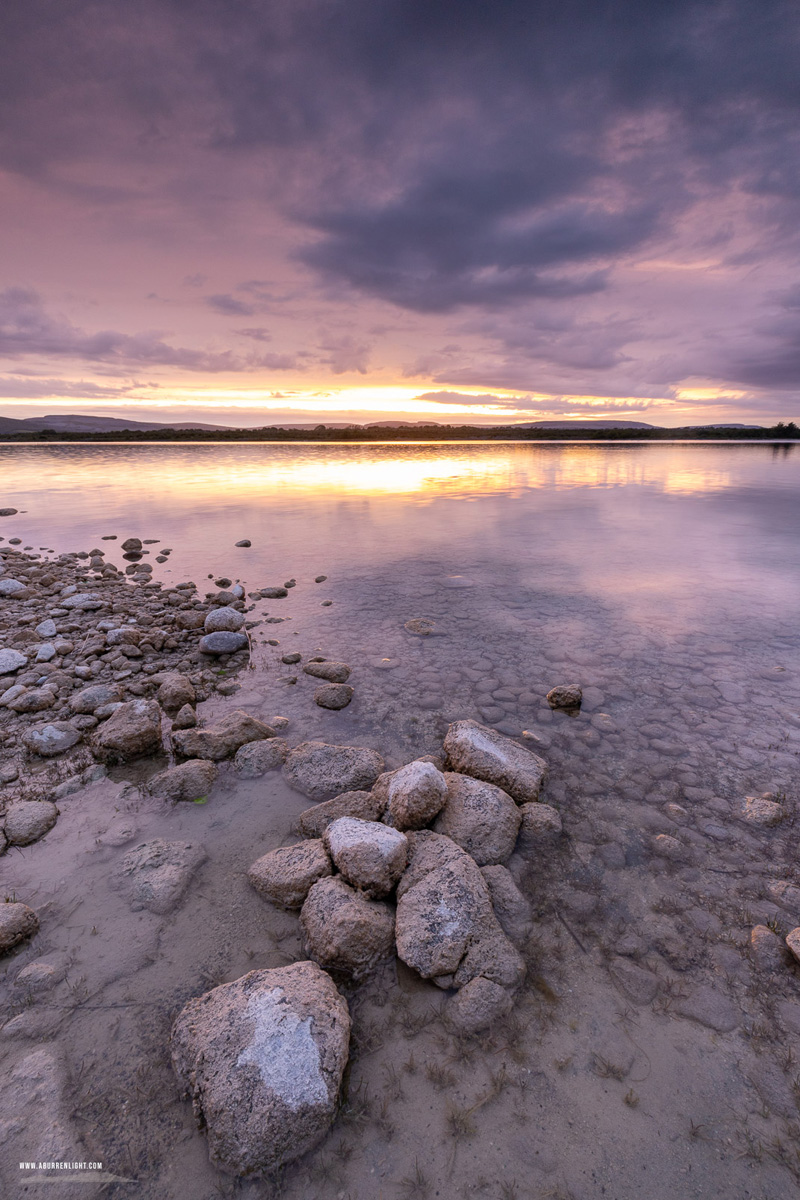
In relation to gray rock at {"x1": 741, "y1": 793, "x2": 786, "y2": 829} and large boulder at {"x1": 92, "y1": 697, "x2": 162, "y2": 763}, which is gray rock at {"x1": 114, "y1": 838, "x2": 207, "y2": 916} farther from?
gray rock at {"x1": 741, "y1": 793, "x2": 786, "y2": 829}

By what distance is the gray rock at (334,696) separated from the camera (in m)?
6.89

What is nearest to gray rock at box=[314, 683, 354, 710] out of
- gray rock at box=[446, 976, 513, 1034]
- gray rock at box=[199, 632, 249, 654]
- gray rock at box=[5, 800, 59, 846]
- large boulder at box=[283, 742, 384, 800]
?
large boulder at box=[283, 742, 384, 800]

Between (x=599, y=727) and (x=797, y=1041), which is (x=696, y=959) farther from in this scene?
(x=599, y=727)

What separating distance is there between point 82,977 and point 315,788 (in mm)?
2322

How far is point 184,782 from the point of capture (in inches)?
207

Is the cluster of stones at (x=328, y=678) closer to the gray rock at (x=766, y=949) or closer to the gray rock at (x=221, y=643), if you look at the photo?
the gray rock at (x=221, y=643)

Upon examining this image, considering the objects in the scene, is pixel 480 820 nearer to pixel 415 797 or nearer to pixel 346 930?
pixel 415 797

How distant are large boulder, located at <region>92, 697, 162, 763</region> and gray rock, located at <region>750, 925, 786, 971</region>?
19.8 feet

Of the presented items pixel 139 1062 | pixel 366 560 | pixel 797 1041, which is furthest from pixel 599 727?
pixel 366 560

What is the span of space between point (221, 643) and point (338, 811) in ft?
15.9

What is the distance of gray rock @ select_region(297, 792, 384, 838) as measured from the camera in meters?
4.62

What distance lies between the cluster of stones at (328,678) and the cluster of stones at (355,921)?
1392mm

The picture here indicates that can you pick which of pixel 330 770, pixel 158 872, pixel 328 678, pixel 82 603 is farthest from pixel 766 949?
pixel 82 603

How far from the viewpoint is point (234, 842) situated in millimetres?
4641
